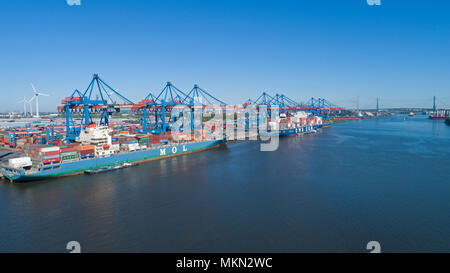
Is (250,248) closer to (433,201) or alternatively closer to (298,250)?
(298,250)

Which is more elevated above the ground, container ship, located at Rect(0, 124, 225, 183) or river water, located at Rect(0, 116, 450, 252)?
container ship, located at Rect(0, 124, 225, 183)

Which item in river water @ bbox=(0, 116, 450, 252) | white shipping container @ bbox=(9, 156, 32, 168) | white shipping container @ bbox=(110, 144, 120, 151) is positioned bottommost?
river water @ bbox=(0, 116, 450, 252)

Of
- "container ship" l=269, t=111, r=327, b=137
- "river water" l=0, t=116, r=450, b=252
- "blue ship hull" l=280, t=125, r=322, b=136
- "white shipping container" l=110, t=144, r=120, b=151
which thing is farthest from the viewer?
"container ship" l=269, t=111, r=327, b=137

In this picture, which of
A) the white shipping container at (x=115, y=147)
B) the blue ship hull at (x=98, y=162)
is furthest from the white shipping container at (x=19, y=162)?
the white shipping container at (x=115, y=147)

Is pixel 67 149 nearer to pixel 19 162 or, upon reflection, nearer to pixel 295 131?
pixel 19 162

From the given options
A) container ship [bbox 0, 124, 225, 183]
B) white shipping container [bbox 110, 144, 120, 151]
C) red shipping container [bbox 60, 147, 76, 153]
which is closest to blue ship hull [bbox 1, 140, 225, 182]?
container ship [bbox 0, 124, 225, 183]

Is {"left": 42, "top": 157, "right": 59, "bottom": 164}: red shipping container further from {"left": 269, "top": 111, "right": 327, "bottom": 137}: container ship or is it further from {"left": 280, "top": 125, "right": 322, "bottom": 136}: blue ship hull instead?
{"left": 280, "top": 125, "right": 322, "bottom": 136}: blue ship hull
